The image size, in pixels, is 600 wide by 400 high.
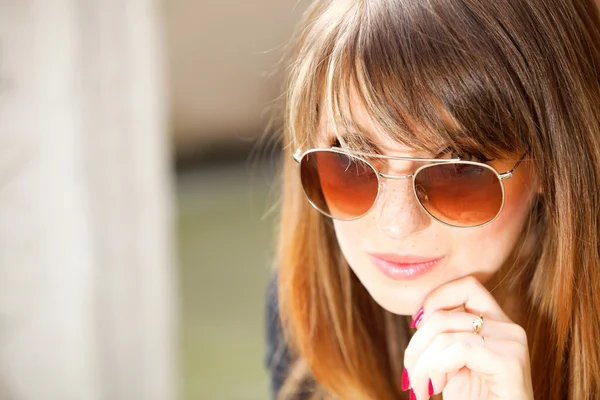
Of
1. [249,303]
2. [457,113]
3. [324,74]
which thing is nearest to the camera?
[457,113]

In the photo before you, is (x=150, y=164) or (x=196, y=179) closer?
(x=150, y=164)

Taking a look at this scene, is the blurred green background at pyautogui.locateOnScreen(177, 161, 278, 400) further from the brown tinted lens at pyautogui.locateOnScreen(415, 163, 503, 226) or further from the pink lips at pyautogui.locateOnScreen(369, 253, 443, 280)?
the brown tinted lens at pyautogui.locateOnScreen(415, 163, 503, 226)

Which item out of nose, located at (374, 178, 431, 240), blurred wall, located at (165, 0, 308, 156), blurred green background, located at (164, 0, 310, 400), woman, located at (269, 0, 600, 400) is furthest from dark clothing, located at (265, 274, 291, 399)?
blurred wall, located at (165, 0, 308, 156)

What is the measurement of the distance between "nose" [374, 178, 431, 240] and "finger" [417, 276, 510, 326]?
0.11 meters

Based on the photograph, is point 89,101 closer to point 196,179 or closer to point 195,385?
point 195,385

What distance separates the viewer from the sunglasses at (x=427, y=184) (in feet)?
3.31

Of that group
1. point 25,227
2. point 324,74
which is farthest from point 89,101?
point 324,74

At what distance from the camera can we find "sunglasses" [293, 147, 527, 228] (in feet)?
3.31

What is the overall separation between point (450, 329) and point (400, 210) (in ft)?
0.63

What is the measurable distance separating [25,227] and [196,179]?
279 centimetres

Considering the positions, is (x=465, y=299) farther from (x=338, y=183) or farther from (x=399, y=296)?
(x=338, y=183)

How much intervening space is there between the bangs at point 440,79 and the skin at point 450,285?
0.04 m

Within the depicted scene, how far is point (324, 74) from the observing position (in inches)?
42.4

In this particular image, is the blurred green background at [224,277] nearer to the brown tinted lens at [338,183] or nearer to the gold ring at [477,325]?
the brown tinted lens at [338,183]
